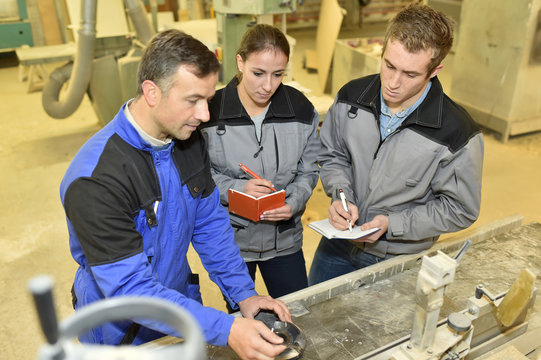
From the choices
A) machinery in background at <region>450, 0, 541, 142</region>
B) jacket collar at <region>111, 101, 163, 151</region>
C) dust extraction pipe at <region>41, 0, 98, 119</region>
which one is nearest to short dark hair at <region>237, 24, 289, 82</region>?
jacket collar at <region>111, 101, 163, 151</region>

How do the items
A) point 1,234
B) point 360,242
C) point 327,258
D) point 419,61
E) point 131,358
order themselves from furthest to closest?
1. point 1,234
2. point 327,258
3. point 360,242
4. point 419,61
5. point 131,358

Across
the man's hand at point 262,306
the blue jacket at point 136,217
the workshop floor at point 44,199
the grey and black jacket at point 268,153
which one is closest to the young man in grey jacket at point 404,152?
the grey and black jacket at point 268,153

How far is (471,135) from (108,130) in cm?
123

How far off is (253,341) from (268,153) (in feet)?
2.87

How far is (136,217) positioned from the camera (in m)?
1.27

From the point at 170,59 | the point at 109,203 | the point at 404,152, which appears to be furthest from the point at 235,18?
the point at 109,203

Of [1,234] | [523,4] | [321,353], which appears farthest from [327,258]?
[523,4]

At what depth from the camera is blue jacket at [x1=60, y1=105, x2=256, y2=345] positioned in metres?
1.16

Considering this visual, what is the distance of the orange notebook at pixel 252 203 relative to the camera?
1.76 metres

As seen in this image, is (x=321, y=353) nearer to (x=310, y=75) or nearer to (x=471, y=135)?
(x=471, y=135)

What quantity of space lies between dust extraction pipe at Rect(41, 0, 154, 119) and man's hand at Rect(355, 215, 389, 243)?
3.28 m

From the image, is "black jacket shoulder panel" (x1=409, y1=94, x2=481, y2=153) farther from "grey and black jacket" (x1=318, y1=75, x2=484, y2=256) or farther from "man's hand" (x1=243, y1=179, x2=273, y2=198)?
"man's hand" (x1=243, y1=179, x2=273, y2=198)

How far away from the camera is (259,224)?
1940 mm

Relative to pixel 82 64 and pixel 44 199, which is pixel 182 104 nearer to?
pixel 44 199
